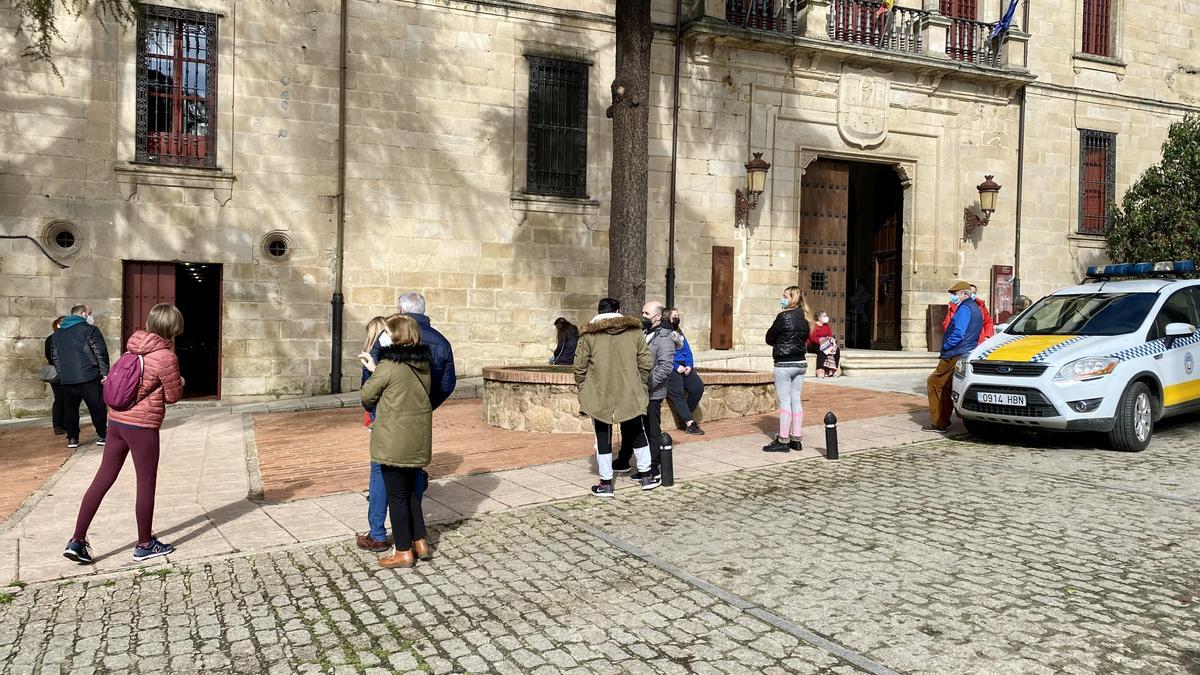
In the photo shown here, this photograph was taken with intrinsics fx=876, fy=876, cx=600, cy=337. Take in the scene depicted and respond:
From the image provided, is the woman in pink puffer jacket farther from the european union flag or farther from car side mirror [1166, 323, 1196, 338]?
the european union flag

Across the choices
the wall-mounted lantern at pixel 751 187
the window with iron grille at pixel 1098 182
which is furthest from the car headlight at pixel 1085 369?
the window with iron grille at pixel 1098 182

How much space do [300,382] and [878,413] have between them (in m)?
9.08

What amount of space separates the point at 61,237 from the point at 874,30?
1579 centimetres

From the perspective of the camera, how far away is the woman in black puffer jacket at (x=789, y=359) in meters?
8.70

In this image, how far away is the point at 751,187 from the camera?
16781 millimetres

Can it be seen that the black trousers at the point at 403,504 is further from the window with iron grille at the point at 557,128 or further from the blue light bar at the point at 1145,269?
the window with iron grille at the point at 557,128

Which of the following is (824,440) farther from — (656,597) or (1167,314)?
(656,597)

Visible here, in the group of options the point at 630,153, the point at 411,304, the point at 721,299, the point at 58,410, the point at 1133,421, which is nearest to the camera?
the point at 411,304

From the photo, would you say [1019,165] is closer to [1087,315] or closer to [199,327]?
[1087,315]

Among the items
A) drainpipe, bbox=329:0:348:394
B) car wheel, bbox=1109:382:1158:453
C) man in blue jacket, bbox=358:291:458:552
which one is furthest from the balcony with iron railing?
man in blue jacket, bbox=358:291:458:552

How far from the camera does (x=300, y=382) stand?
1444 cm

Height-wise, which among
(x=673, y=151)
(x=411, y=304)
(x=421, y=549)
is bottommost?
(x=421, y=549)

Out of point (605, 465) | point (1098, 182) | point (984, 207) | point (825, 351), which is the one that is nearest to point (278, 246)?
point (605, 465)

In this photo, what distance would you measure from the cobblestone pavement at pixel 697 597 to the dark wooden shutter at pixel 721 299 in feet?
32.6
